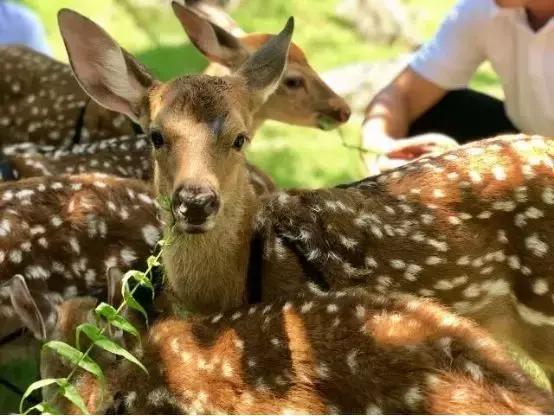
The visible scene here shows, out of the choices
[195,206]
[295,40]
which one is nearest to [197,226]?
[195,206]

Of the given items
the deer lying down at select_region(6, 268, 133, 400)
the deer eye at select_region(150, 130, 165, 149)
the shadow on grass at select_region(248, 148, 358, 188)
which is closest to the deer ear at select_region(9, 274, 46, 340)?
the deer lying down at select_region(6, 268, 133, 400)

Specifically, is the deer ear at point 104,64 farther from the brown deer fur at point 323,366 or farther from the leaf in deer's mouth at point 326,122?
the leaf in deer's mouth at point 326,122

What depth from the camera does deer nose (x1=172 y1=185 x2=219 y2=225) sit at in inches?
52.6

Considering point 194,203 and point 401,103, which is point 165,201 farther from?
point 401,103

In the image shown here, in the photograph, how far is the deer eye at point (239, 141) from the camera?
1528mm

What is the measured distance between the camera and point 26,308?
4.81 feet

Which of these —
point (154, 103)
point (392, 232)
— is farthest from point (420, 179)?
point (154, 103)

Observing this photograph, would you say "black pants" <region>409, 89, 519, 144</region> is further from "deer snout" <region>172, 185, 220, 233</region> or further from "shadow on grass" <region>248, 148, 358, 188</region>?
"deer snout" <region>172, 185, 220, 233</region>

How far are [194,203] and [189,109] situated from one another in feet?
0.83

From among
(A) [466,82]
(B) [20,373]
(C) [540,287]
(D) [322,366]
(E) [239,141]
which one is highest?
(E) [239,141]

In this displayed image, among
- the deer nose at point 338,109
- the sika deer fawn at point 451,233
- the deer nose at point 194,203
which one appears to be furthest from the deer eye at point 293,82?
the deer nose at point 194,203

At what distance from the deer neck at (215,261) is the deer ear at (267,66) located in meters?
0.27

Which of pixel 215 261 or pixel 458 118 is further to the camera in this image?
pixel 458 118

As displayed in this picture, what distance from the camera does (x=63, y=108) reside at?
9.11 ft
